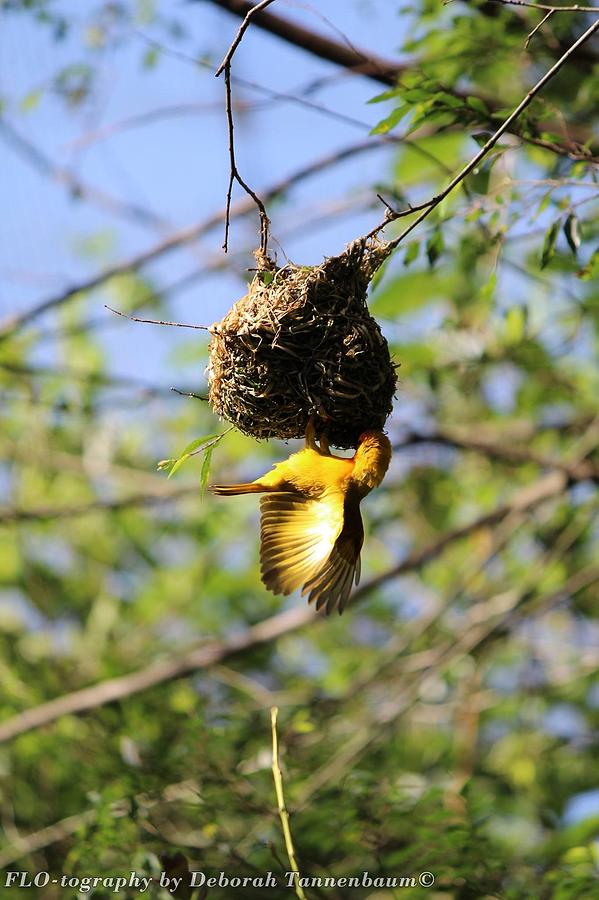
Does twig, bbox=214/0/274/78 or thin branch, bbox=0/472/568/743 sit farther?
thin branch, bbox=0/472/568/743

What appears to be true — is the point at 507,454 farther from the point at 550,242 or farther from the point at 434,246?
the point at 550,242

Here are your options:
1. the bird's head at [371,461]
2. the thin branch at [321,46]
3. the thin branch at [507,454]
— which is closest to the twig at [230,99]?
the bird's head at [371,461]

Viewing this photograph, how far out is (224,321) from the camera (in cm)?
299

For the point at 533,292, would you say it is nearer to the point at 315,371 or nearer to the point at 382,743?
the point at 382,743

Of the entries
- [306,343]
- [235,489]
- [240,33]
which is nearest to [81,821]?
[235,489]

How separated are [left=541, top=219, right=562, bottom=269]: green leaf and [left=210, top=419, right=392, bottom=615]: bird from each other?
728 millimetres

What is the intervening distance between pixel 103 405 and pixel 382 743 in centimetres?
241

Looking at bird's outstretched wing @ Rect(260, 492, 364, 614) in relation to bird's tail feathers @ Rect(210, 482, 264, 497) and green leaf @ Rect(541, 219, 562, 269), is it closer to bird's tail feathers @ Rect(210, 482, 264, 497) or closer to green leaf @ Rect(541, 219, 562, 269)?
bird's tail feathers @ Rect(210, 482, 264, 497)

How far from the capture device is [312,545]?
2873 mm

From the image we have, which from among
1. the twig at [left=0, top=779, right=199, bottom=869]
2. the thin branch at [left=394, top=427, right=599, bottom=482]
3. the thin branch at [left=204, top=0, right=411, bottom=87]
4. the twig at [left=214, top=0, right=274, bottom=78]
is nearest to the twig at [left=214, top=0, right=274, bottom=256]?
the twig at [left=214, top=0, right=274, bottom=78]

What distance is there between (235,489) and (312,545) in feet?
0.97

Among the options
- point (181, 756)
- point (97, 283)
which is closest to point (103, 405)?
point (97, 283)

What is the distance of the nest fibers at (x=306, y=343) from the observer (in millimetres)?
2891

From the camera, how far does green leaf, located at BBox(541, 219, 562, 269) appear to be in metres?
3.17
